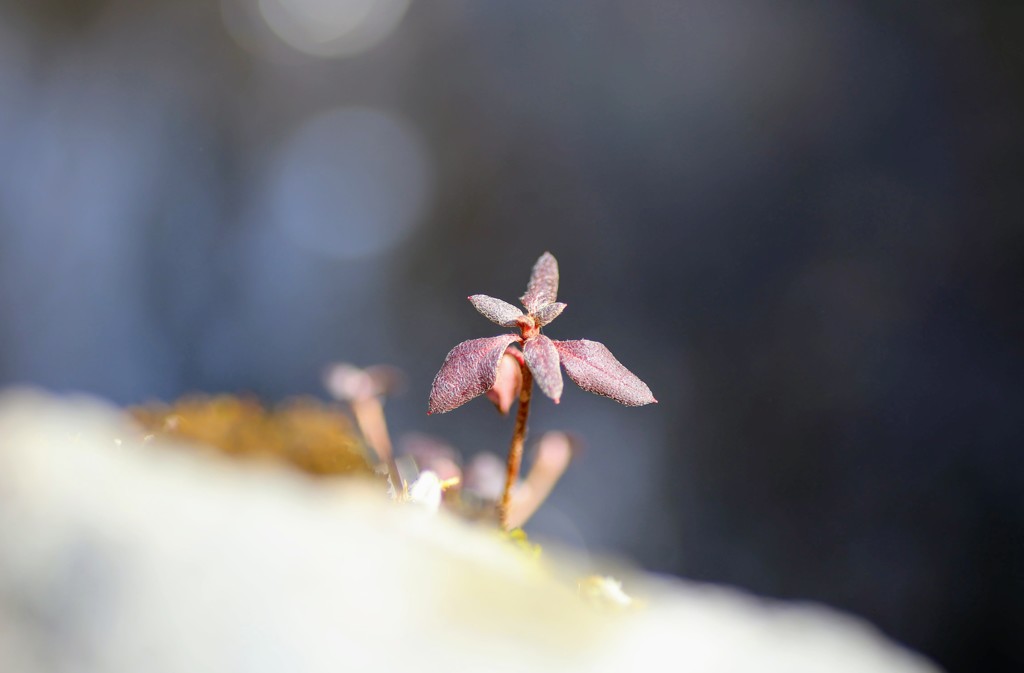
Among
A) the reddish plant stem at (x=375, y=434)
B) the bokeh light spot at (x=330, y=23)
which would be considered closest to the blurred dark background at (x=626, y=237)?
the bokeh light spot at (x=330, y=23)

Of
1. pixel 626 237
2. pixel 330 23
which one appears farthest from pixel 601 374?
pixel 330 23

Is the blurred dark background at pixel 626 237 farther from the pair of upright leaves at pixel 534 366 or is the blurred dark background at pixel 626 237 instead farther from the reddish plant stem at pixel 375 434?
the pair of upright leaves at pixel 534 366

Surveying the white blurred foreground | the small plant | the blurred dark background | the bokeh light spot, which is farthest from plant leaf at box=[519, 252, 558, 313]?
the bokeh light spot

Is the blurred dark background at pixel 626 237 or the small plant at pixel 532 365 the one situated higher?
the blurred dark background at pixel 626 237

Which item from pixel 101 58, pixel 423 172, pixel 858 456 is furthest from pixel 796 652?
pixel 101 58

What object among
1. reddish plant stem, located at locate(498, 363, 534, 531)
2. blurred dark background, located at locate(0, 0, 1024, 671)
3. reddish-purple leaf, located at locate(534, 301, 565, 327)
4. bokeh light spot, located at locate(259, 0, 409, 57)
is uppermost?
bokeh light spot, located at locate(259, 0, 409, 57)

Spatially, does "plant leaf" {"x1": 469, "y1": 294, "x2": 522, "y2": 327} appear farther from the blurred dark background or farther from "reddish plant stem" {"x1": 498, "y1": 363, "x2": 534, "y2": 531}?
the blurred dark background

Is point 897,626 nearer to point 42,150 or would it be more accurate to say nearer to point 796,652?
point 796,652

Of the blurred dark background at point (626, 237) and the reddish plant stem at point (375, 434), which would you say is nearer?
the reddish plant stem at point (375, 434)
